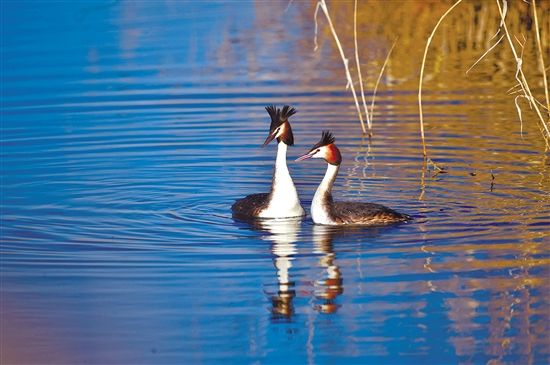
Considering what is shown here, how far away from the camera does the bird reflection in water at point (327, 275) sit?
7.55 m

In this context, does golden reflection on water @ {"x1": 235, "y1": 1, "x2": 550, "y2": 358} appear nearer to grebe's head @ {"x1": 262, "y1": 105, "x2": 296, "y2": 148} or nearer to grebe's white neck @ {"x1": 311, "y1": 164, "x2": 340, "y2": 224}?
grebe's white neck @ {"x1": 311, "y1": 164, "x2": 340, "y2": 224}

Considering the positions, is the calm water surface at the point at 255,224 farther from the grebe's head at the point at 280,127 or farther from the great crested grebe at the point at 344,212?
the grebe's head at the point at 280,127

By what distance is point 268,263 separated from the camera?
8.60 m

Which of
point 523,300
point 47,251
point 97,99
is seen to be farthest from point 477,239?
point 97,99

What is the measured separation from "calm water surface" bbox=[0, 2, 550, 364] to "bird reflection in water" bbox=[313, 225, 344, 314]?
1.0 inches

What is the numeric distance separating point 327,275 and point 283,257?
25.2 inches

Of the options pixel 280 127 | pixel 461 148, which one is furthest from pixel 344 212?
pixel 461 148

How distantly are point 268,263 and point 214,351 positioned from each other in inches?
77.7

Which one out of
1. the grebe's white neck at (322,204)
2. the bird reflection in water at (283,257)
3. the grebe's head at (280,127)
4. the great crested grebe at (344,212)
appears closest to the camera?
the bird reflection in water at (283,257)

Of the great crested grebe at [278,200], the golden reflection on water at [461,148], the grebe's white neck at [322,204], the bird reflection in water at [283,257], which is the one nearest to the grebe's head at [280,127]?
the great crested grebe at [278,200]

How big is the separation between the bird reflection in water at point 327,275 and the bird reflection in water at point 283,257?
20cm

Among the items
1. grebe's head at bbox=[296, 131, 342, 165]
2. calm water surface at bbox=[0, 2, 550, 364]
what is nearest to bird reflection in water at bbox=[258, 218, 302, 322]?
calm water surface at bbox=[0, 2, 550, 364]

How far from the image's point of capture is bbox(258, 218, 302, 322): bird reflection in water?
7.45 meters

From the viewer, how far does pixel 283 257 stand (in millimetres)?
8742
